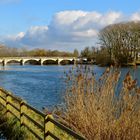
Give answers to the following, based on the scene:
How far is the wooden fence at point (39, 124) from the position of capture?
712 centimetres

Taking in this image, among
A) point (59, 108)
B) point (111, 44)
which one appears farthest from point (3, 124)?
point (111, 44)

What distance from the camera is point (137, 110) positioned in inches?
336

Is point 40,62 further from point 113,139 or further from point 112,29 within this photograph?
point 113,139

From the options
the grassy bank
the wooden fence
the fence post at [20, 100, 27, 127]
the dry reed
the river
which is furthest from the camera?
the river

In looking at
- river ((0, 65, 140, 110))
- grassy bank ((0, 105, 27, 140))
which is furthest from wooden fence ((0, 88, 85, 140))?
river ((0, 65, 140, 110))

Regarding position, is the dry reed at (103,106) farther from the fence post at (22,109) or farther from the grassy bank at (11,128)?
the grassy bank at (11,128)

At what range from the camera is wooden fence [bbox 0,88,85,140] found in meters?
7.12

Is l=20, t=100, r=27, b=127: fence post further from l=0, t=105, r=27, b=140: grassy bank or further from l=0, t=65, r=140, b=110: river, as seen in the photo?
l=0, t=65, r=140, b=110: river

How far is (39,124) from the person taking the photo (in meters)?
8.64

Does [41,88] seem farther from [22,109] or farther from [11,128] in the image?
[22,109]

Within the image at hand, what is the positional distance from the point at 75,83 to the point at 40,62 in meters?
133

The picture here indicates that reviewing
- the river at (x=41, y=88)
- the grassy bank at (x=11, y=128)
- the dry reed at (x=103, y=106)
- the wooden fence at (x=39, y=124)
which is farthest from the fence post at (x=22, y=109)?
the river at (x=41, y=88)

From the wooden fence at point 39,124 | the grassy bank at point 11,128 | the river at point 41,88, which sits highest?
the wooden fence at point 39,124

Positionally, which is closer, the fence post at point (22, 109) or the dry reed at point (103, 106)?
the dry reed at point (103, 106)
